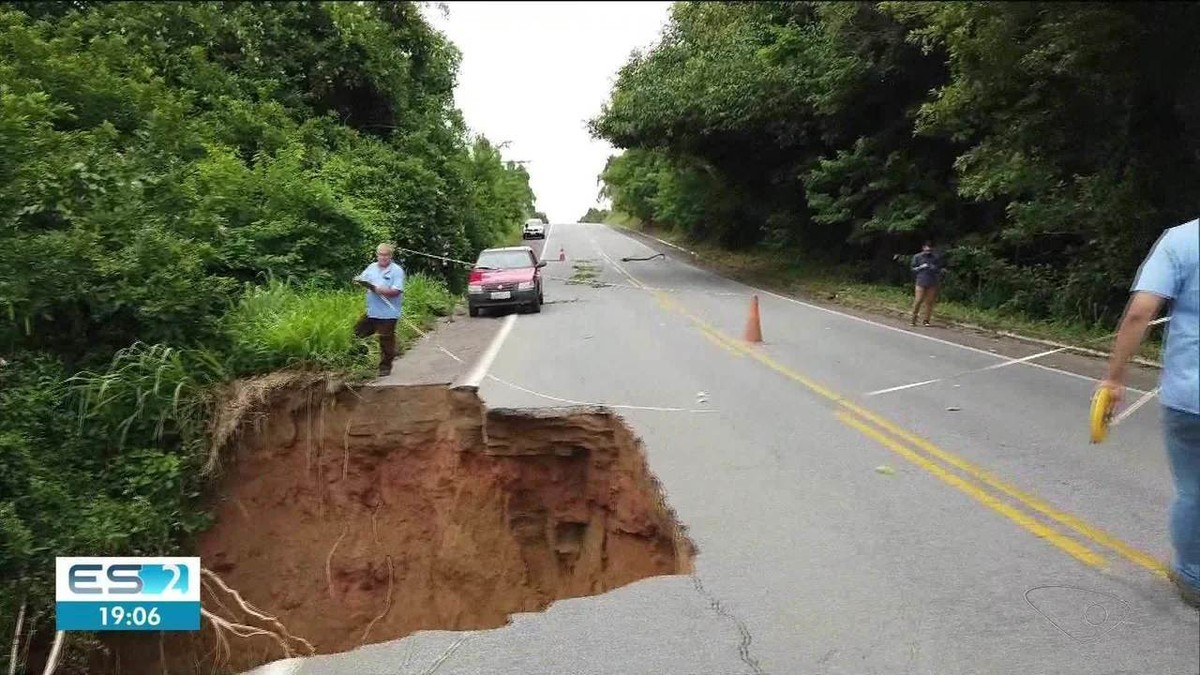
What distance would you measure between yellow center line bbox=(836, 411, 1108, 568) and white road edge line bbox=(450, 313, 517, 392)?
13.4ft

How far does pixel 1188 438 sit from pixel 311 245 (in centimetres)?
1275

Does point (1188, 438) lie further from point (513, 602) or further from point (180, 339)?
point (180, 339)

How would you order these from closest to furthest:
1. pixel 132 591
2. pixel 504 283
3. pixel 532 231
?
pixel 132 591 → pixel 504 283 → pixel 532 231

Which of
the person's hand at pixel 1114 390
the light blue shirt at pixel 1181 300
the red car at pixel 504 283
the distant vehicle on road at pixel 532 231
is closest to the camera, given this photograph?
the light blue shirt at pixel 1181 300

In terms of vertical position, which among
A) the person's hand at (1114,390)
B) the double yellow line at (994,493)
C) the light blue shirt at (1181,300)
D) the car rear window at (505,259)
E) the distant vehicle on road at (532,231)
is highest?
the light blue shirt at (1181,300)

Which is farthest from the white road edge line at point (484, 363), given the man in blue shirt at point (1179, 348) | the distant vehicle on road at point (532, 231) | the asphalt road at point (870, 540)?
the distant vehicle on road at point (532, 231)

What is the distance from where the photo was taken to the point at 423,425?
890cm

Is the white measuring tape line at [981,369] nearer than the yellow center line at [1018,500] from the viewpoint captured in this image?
No

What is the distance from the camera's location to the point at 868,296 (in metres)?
22.7

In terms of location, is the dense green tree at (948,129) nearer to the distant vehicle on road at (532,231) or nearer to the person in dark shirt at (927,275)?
the person in dark shirt at (927,275)

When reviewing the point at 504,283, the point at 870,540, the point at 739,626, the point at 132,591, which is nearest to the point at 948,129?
the point at 504,283

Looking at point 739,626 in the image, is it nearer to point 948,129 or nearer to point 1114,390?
point 1114,390

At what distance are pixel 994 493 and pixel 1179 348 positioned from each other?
8.20ft

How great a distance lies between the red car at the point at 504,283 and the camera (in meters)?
18.5
